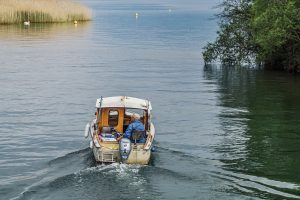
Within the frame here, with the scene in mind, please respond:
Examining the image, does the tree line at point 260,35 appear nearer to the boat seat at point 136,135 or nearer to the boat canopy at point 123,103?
the boat canopy at point 123,103

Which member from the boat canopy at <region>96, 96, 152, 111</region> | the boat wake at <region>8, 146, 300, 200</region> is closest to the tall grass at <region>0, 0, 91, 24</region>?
the boat canopy at <region>96, 96, 152, 111</region>

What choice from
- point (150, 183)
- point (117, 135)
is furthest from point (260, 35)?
point (150, 183)

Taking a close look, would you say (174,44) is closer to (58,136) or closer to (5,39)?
(5,39)

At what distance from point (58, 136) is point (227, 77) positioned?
90.7 feet

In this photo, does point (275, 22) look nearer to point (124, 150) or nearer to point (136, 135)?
point (136, 135)

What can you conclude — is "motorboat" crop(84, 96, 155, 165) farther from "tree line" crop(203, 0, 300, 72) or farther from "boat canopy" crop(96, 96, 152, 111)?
"tree line" crop(203, 0, 300, 72)

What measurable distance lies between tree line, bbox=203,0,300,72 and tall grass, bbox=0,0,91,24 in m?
52.9

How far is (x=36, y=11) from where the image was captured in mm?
115500

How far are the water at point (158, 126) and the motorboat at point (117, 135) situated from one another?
0.68 metres

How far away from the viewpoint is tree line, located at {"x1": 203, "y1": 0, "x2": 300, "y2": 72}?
53.3m

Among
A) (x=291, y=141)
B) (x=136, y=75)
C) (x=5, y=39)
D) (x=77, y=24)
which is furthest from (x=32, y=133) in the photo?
(x=77, y=24)

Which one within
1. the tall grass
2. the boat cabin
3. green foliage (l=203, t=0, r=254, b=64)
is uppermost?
the tall grass

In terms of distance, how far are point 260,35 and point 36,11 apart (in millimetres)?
69080

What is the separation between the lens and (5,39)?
295 ft
